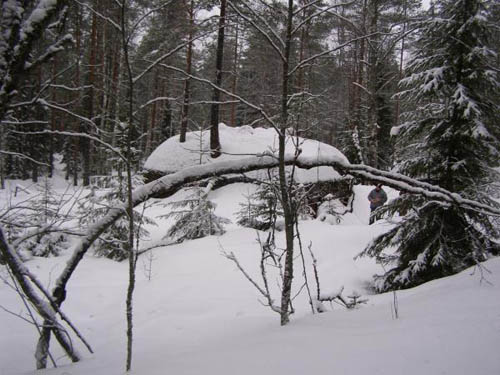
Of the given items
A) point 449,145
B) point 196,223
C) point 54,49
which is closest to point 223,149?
point 196,223

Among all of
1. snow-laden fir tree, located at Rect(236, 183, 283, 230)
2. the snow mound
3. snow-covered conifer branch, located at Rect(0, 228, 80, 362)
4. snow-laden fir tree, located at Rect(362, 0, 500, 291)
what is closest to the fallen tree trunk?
snow-covered conifer branch, located at Rect(0, 228, 80, 362)

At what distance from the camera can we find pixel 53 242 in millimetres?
7344

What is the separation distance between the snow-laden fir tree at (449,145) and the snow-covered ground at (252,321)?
1.04m

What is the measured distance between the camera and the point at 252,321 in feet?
12.0

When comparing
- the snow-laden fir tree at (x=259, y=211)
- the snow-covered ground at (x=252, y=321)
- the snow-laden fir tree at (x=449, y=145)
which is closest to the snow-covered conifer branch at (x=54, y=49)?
the snow-covered ground at (x=252, y=321)

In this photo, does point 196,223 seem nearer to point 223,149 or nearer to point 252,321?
point 252,321

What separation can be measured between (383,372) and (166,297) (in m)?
4.44

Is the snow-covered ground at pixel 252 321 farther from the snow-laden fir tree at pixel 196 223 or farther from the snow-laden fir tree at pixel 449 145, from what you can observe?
the snow-laden fir tree at pixel 449 145

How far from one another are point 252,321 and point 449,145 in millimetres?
3867

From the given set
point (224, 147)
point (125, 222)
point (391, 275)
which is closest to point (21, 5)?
point (391, 275)

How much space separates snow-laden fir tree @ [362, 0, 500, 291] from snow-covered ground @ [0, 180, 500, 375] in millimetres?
1037

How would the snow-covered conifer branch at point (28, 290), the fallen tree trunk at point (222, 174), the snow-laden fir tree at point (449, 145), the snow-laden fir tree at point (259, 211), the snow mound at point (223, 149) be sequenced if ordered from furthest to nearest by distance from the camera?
the snow mound at point (223, 149)
the snow-laden fir tree at point (259, 211)
the snow-laden fir tree at point (449, 145)
the fallen tree trunk at point (222, 174)
the snow-covered conifer branch at point (28, 290)

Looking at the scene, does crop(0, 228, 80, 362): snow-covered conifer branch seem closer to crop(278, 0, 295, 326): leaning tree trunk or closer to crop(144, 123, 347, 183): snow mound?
crop(278, 0, 295, 326): leaning tree trunk

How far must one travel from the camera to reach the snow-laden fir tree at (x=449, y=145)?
167 inches
